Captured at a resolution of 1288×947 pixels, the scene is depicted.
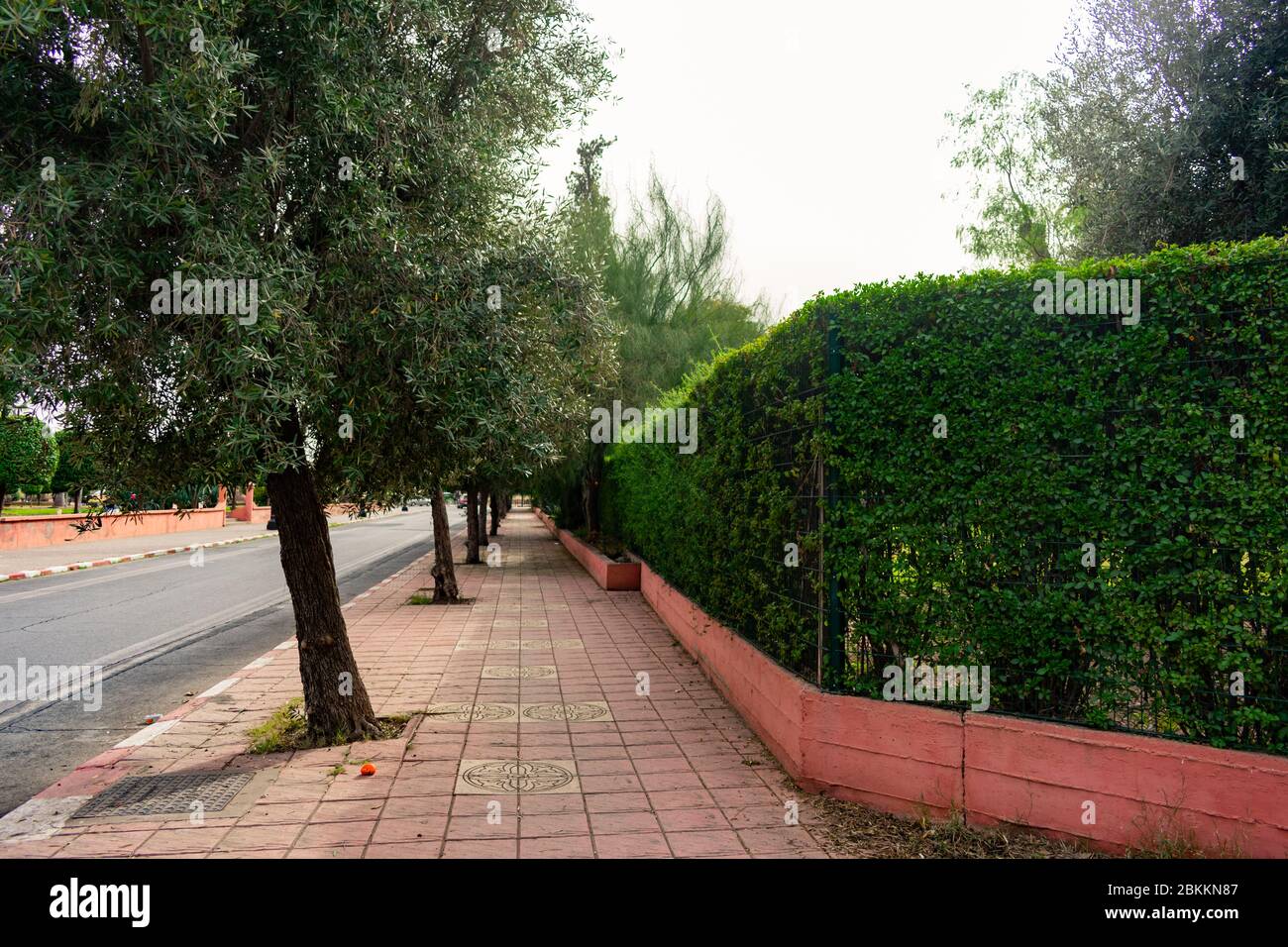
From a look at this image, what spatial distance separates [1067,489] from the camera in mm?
4703

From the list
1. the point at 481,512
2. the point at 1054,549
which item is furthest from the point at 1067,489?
the point at 481,512

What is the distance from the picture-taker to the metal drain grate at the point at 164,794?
5.25 metres

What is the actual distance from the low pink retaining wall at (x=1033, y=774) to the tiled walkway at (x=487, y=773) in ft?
1.54

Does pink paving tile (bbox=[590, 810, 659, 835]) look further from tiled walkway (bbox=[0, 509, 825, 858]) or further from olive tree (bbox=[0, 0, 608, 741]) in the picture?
olive tree (bbox=[0, 0, 608, 741])

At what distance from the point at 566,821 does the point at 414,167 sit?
4431 millimetres

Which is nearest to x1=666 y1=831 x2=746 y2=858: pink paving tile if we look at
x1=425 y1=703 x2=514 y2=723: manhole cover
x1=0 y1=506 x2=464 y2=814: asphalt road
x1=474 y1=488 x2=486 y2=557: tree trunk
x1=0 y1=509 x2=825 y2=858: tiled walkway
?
x1=0 y1=509 x2=825 y2=858: tiled walkway

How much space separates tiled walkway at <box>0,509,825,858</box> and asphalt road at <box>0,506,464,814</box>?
55 cm

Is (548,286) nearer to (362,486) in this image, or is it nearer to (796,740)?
(362,486)

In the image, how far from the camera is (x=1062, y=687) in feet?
15.9

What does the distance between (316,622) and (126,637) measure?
23.0 feet

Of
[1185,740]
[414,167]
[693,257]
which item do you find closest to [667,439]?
[414,167]

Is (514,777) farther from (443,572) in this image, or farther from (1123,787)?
(443,572)

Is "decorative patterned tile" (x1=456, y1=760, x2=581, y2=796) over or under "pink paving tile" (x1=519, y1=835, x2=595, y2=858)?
under

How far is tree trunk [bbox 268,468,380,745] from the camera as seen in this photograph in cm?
660
